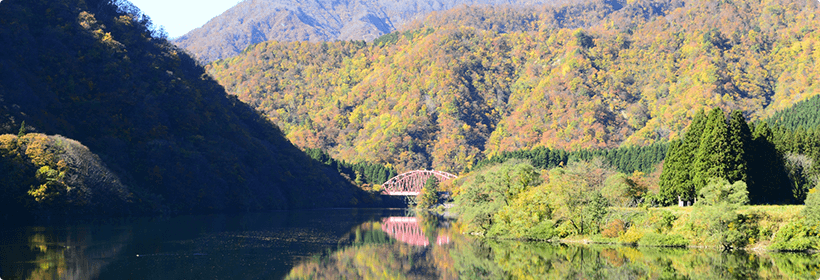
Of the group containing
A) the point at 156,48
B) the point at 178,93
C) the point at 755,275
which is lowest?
the point at 755,275

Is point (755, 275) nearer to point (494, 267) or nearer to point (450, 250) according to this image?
point (494, 267)

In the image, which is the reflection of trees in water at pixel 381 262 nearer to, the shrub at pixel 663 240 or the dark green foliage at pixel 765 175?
the shrub at pixel 663 240

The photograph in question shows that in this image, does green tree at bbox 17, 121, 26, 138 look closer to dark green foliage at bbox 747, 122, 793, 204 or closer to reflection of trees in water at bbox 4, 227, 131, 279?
reflection of trees in water at bbox 4, 227, 131, 279

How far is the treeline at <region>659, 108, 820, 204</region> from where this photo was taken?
57.0m

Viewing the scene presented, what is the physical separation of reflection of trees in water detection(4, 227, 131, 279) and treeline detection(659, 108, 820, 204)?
42.1 meters

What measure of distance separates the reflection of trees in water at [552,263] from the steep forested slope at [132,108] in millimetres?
49525

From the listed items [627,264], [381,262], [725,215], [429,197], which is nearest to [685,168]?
[725,215]

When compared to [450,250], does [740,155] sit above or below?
above

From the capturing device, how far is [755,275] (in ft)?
126

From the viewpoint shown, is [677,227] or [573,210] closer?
[677,227]

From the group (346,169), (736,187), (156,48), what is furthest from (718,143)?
(346,169)

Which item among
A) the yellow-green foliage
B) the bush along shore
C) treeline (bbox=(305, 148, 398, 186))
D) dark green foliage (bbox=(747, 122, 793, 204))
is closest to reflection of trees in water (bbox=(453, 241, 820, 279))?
the bush along shore

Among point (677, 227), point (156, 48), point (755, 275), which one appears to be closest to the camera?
point (755, 275)

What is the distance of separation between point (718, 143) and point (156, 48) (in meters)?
106
